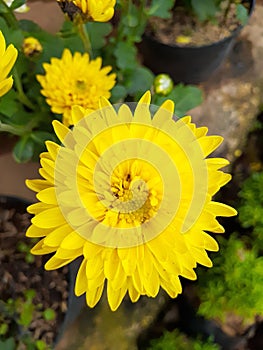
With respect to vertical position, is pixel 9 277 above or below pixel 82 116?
below

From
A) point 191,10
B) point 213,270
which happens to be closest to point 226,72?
point 191,10

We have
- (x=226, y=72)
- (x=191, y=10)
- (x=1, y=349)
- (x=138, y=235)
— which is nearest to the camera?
(x=138, y=235)

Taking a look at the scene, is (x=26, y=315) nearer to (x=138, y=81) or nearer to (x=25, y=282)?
(x=25, y=282)

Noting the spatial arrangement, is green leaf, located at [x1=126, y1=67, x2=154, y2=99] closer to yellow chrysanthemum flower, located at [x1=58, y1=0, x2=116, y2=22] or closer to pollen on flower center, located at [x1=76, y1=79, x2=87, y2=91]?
pollen on flower center, located at [x1=76, y1=79, x2=87, y2=91]

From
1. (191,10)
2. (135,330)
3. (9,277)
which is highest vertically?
(191,10)

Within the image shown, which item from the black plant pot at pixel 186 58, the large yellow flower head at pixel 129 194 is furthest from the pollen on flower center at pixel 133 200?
the black plant pot at pixel 186 58

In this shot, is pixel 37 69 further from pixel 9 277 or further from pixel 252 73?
pixel 252 73

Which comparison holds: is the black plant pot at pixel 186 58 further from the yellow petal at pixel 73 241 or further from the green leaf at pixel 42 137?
the yellow petal at pixel 73 241

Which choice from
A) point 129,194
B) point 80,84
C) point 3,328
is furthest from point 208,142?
point 3,328
